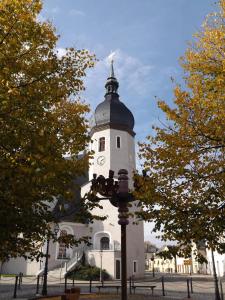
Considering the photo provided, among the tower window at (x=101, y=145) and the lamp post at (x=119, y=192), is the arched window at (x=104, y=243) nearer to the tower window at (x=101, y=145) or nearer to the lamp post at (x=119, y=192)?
the tower window at (x=101, y=145)

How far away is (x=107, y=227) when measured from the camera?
36.0 metres

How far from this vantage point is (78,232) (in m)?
37.9

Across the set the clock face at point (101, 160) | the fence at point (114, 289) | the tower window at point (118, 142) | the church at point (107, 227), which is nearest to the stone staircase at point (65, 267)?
the church at point (107, 227)

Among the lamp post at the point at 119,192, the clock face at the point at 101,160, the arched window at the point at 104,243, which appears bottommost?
the lamp post at the point at 119,192

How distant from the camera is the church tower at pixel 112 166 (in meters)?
34.3

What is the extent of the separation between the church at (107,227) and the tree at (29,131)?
83.5 feet

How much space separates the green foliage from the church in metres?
0.62

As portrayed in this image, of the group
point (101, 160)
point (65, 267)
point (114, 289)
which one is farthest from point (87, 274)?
point (101, 160)

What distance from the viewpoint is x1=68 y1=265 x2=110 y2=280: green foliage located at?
1236 inches

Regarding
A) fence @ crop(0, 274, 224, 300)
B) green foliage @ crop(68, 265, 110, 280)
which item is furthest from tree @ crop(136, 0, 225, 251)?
green foliage @ crop(68, 265, 110, 280)

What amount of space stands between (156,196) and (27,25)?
20.1ft

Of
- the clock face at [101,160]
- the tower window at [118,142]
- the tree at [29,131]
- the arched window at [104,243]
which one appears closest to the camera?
the tree at [29,131]

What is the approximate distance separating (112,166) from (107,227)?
712 cm

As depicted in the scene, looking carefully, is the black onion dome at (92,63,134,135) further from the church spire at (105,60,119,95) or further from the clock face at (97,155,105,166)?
the clock face at (97,155,105,166)
